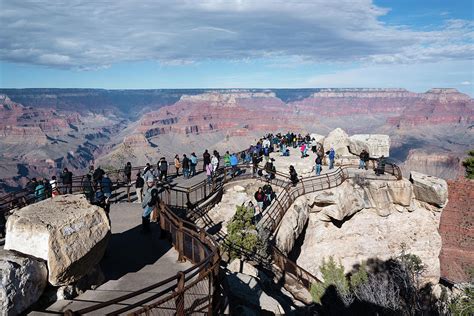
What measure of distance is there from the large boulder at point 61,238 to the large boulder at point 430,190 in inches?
824

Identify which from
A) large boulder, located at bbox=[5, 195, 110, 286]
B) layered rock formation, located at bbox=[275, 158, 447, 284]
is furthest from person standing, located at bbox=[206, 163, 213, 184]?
large boulder, located at bbox=[5, 195, 110, 286]

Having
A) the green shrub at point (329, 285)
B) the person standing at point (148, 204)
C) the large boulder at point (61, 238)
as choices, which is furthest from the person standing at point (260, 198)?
the large boulder at point (61, 238)

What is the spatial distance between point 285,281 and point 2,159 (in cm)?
19181

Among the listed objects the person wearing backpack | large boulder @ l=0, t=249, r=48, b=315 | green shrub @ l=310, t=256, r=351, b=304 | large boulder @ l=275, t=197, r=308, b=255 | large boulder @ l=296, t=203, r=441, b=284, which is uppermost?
large boulder @ l=0, t=249, r=48, b=315

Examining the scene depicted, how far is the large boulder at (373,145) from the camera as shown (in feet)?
92.6

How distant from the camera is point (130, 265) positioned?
31.0 feet

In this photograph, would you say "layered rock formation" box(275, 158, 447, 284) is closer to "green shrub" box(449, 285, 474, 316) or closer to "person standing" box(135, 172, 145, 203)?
"green shrub" box(449, 285, 474, 316)

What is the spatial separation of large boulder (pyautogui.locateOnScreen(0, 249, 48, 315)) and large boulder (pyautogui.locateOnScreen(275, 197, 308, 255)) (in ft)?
43.7

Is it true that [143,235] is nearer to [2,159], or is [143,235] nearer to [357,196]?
[357,196]

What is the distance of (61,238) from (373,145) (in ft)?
83.2

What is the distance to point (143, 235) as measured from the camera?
11.7 meters

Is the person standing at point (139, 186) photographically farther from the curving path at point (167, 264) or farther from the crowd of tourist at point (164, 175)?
the curving path at point (167, 264)

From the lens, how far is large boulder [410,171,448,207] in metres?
22.8

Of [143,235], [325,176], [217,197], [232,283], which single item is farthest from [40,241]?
[325,176]
